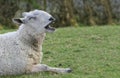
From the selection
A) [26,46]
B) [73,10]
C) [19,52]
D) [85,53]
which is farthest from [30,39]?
[73,10]

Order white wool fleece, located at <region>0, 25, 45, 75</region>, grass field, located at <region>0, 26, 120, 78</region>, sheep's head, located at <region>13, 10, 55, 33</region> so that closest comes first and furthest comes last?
white wool fleece, located at <region>0, 25, 45, 75</region> → sheep's head, located at <region>13, 10, 55, 33</region> → grass field, located at <region>0, 26, 120, 78</region>

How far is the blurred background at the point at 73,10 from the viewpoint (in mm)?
19984

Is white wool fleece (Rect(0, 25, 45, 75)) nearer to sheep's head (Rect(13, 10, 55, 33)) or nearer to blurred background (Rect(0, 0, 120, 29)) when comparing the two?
sheep's head (Rect(13, 10, 55, 33))

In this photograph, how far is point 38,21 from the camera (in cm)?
739

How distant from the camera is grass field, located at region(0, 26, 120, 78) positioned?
7.51 meters

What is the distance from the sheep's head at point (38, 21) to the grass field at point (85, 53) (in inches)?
26.7

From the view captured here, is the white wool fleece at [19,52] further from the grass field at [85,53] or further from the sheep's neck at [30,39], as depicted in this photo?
the grass field at [85,53]

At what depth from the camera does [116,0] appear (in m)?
20.9

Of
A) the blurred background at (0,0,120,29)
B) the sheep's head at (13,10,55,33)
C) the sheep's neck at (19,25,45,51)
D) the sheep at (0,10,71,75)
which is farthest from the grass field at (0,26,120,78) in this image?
the blurred background at (0,0,120,29)

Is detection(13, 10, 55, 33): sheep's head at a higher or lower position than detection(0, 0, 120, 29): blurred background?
higher

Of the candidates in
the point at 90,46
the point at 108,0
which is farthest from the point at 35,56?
the point at 108,0

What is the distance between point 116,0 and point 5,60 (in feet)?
46.6

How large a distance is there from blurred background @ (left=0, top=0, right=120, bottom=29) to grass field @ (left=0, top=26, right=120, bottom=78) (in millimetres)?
7106

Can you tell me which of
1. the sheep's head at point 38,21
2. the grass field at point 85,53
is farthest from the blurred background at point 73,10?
the sheep's head at point 38,21
